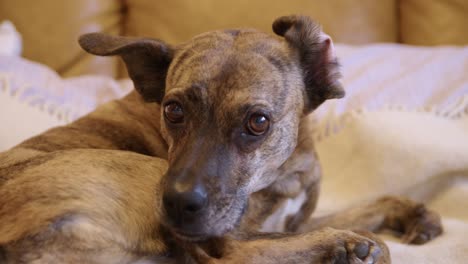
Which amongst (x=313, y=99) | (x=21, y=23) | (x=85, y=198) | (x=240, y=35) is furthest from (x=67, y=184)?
(x=21, y=23)

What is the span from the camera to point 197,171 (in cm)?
124

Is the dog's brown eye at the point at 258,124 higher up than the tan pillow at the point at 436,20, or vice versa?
the dog's brown eye at the point at 258,124

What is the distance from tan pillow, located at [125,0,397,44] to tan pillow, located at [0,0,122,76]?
0.74 feet

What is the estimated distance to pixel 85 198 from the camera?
1.22 meters

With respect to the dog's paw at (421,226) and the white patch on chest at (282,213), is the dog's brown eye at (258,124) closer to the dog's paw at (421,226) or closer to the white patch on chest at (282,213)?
the white patch on chest at (282,213)

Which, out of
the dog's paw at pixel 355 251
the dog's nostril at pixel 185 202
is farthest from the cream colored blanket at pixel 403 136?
the dog's nostril at pixel 185 202

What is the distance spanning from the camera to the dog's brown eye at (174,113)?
54.4 inches

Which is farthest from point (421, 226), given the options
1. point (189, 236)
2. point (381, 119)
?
point (189, 236)

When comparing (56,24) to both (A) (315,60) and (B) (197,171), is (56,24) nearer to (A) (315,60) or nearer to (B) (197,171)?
(A) (315,60)

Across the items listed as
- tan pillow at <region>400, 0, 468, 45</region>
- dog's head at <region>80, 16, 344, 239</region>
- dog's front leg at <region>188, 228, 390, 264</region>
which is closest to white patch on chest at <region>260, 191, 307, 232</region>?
dog's head at <region>80, 16, 344, 239</region>

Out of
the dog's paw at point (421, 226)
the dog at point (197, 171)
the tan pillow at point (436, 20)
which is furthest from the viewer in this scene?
the tan pillow at point (436, 20)

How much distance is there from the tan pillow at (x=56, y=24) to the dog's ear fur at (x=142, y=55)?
1509mm

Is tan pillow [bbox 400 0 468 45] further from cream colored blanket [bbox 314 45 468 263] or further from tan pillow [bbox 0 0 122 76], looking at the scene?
tan pillow [bbox 0 0 122 76]

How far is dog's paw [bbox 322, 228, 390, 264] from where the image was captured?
1.27 metres
